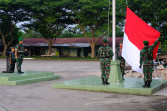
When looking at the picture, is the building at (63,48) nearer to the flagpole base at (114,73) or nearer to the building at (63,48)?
the building at (63,48)

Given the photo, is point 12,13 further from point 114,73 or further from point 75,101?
point 75,101

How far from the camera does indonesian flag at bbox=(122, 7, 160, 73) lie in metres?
Answer: 9.88

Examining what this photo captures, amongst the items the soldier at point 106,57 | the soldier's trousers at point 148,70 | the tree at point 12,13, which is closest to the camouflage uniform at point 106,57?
the soldier at point 106,57

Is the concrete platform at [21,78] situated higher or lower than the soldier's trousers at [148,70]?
lower

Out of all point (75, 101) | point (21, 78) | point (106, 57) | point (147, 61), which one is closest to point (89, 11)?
point (21, 78)

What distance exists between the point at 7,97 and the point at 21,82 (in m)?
3.00

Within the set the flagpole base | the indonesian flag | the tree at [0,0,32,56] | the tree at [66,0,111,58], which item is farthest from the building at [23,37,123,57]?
the indonesian flag

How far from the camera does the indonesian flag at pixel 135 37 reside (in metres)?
9.88

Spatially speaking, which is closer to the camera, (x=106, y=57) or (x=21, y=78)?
(x=106, y=57)

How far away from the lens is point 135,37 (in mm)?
10070

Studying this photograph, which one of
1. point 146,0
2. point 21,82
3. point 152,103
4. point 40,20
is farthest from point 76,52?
point 152,103

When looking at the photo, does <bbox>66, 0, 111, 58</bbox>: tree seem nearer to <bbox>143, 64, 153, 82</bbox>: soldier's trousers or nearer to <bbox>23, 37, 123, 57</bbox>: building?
<bbox>23, 37, 123, 57</bbox>: building

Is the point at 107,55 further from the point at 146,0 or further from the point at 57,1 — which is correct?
the point at 57,1

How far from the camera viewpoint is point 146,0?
115ft
